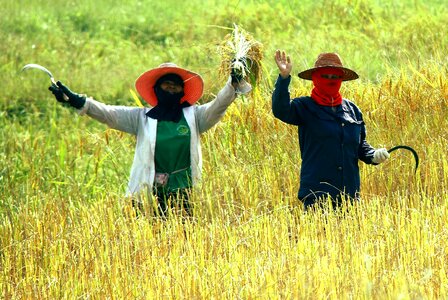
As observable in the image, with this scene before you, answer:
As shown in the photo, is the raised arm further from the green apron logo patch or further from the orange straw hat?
the orange straw hat

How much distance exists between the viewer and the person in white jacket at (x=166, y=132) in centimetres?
746

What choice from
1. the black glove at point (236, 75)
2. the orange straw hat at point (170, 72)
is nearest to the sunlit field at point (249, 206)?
the orange straw hat at point (170, 72)

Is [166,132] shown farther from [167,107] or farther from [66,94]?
[66,94]

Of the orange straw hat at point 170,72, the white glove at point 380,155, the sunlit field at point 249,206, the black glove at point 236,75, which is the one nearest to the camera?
the sunlit field at point 249,206

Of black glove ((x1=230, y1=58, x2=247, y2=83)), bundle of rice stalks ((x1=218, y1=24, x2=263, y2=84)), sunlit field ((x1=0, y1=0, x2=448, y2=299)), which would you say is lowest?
sunlit field ((x1=0, y1=0, x2=448, y2=299))

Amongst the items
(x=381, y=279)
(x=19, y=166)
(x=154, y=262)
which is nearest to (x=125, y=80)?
(x=19, y=166)

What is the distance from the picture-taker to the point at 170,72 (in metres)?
7.77

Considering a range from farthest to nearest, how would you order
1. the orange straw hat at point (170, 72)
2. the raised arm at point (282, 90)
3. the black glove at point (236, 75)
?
the orange straw hat at point (170, 72) → the black glove at point (236, 75) → the raised arm at point (282, 90)

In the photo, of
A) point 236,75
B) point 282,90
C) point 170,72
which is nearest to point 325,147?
point 282,90

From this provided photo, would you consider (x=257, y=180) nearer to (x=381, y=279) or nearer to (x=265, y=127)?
(x=265, y=127)

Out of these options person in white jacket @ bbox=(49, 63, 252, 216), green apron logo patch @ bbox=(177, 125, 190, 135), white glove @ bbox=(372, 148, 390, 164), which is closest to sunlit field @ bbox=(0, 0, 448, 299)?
person in white jacket @ bbox=(49, 63, 252, 216)

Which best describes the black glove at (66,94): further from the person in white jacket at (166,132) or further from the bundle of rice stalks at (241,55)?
the bundle of rice stalks at (241,55)

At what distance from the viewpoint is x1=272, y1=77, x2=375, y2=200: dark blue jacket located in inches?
282

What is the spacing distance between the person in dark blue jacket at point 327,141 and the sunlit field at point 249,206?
16 cm
